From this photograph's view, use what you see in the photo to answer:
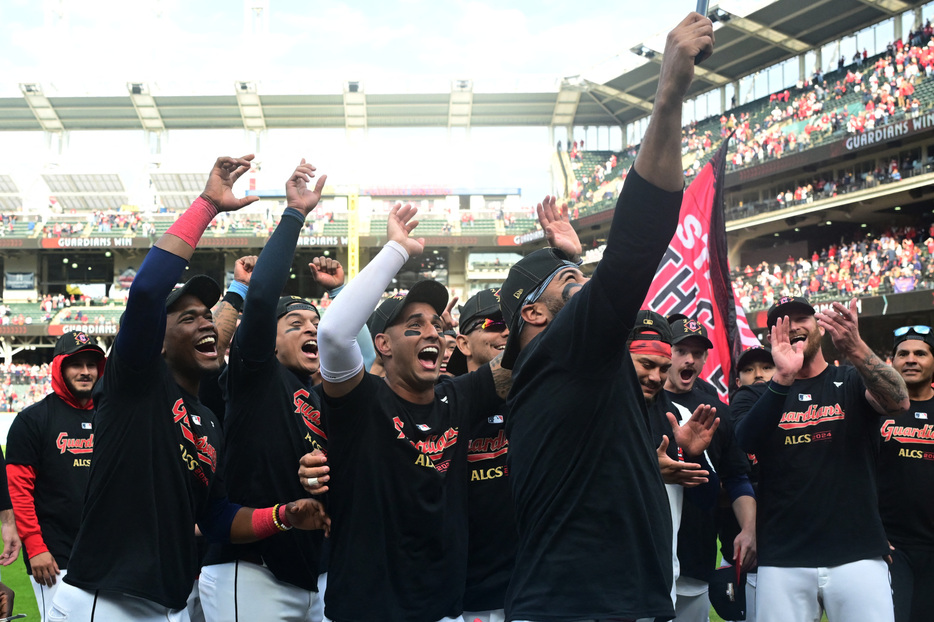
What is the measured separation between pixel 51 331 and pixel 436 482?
44409 mm

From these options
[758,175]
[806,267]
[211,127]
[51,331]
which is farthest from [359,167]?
[806,267]

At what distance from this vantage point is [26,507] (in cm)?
570

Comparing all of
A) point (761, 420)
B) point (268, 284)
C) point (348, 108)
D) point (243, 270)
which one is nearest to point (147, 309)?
point (268, 284)

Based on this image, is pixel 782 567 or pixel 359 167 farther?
pixel 359 167

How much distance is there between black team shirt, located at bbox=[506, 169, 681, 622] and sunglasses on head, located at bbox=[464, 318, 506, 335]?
2157 mm

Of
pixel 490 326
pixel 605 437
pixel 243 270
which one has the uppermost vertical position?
A: pixel 243 270

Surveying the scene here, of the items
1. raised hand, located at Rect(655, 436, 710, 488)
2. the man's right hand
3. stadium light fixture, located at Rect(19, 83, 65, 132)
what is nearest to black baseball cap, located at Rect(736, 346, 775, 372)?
raised hand, located at Rect(655, 436, 710, 488)

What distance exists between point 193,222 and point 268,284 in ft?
1.37

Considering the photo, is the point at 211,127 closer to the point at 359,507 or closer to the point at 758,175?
the point at 758,175

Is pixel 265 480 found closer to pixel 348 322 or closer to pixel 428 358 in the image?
pixel 428 358

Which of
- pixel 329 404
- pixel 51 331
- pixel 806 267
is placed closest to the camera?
pixel 329 404

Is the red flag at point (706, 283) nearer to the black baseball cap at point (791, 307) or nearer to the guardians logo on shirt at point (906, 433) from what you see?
the guardians logo on shirt at point (906, 433)

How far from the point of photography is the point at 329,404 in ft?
11.2

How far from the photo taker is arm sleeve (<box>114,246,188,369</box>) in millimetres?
3125
